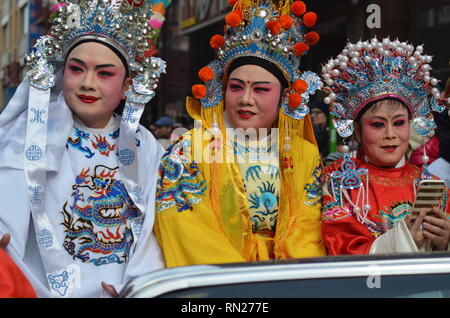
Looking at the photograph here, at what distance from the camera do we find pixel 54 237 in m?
2.98

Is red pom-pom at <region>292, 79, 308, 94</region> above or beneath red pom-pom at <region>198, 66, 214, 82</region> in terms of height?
beneath

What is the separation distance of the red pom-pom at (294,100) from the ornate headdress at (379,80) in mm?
168

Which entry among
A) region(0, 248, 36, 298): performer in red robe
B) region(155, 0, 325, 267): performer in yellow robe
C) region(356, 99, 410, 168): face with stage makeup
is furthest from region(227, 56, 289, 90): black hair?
region(0, 248, 36, 298): performer in red robe

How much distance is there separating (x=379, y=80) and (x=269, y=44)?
0.66m

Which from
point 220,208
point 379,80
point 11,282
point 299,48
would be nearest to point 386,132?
point 379,80

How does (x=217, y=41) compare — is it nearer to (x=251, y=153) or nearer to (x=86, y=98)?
(x=251, y=153)

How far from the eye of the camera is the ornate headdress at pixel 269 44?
340 cm

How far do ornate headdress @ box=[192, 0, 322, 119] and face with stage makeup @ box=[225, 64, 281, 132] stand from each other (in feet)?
0.33

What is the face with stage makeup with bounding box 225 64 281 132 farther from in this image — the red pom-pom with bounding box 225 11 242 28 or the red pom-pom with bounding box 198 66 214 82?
the red pom-pom with bounding box 225 11 242 28

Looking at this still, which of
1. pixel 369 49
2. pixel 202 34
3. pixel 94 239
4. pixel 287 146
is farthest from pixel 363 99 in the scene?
pixel 202 34

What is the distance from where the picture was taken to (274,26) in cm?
336

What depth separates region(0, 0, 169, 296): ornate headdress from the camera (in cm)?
310
